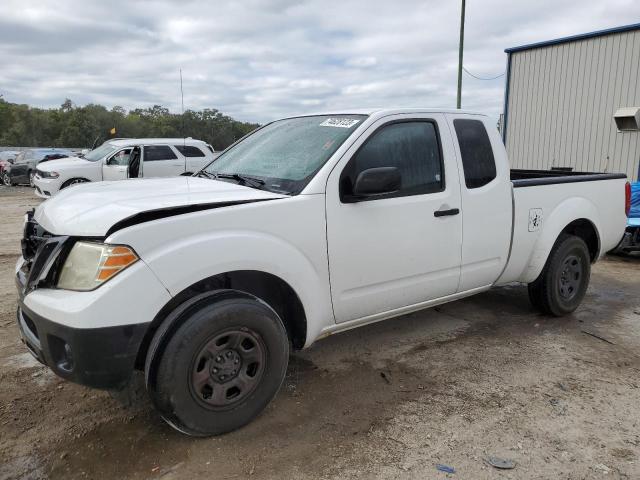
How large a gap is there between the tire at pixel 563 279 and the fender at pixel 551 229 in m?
0.15

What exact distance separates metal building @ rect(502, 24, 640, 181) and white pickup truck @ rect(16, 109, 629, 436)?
10.9 meters

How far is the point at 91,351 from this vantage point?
7.97ft

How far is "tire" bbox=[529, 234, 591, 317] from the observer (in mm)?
4727

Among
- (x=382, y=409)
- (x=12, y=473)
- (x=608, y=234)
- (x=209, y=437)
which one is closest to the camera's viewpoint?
(x=12, y=473)

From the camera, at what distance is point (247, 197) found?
2.99 meters

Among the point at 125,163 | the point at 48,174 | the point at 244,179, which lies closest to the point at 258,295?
the point at 244,179

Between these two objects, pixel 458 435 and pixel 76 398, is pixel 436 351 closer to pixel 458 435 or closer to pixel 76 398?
pixel 458 435

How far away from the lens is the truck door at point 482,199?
3.94 metres

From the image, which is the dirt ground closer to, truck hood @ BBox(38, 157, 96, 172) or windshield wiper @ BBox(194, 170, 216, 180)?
windshield wiper @ BBox(194, 170, 216, 180)

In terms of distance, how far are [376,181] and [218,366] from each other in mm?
1388

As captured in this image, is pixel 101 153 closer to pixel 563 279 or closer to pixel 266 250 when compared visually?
pixel 563 279

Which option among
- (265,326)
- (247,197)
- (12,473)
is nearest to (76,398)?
(12,473)

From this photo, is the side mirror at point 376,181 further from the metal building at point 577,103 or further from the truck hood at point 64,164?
the truck hood at point 64,164

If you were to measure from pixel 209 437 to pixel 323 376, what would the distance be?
3.45ft
